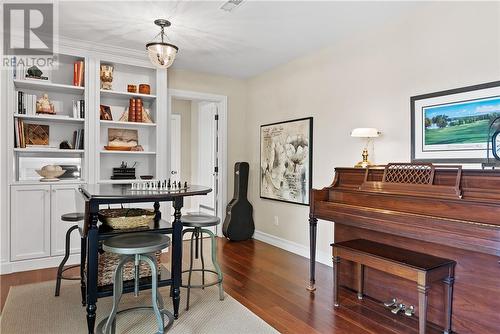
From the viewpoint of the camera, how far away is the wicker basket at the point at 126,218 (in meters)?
2.37

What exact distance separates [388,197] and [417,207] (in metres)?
0.23

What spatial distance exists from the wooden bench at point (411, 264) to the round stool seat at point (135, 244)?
1.42m

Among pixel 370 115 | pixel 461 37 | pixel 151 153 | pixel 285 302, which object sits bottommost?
pixel 285 302

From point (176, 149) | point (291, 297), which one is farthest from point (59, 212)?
point (176, 149)

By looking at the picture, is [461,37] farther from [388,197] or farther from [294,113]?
[294,113]

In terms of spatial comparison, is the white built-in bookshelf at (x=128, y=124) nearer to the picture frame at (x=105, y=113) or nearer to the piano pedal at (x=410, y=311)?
the picture frame at (x=105, y=113)

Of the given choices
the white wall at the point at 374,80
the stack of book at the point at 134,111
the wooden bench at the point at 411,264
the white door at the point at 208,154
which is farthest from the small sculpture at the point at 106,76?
the wooden bench at the point at 411,264

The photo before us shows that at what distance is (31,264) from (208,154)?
3043mm

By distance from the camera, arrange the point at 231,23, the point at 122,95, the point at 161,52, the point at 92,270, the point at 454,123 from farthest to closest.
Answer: the point at 122,95 < the point at 231,23 < the point at 161,52 < the point at 454,123 < the point at 92,270

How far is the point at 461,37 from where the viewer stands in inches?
103

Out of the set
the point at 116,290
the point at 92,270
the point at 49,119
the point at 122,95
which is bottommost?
the point at 116,290

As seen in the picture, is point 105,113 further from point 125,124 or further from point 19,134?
point 19,134

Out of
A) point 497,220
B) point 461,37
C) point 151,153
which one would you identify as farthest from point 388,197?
point 151,153

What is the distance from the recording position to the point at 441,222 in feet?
6.80
